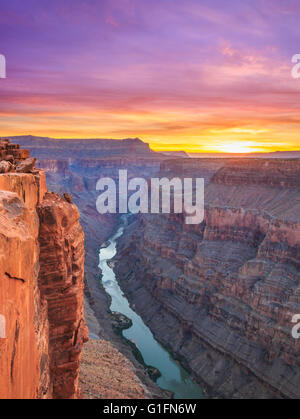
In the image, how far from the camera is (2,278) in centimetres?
611

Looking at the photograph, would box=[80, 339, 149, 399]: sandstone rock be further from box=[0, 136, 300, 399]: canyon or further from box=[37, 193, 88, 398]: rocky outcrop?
box=[37, 193, 88, 398]: rocky outcrop

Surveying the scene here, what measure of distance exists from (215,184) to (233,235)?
51.4 ft

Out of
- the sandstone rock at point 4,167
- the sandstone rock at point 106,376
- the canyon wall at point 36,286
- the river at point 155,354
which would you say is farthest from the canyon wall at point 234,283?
the sandstone rock at point 4,167

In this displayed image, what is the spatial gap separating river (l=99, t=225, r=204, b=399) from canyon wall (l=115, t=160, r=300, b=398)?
1.15m

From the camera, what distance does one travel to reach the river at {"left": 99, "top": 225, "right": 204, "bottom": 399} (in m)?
38.4

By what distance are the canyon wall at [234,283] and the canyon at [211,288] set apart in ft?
0.47

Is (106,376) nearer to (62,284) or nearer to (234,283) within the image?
(62,284)

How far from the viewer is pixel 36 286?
1237 centimetres

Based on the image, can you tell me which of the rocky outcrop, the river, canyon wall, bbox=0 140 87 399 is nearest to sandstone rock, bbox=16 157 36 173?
canyon wall, bbox=0 140 87 399

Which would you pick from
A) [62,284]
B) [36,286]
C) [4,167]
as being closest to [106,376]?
[62,284]

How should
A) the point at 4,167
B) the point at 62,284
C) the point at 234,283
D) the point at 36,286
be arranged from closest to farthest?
the point at 4,167
the point at 36,286
the point at 62,284
the point at 234,283

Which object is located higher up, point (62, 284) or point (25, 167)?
point (25, 167)

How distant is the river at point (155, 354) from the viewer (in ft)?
126

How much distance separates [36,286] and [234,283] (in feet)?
123
